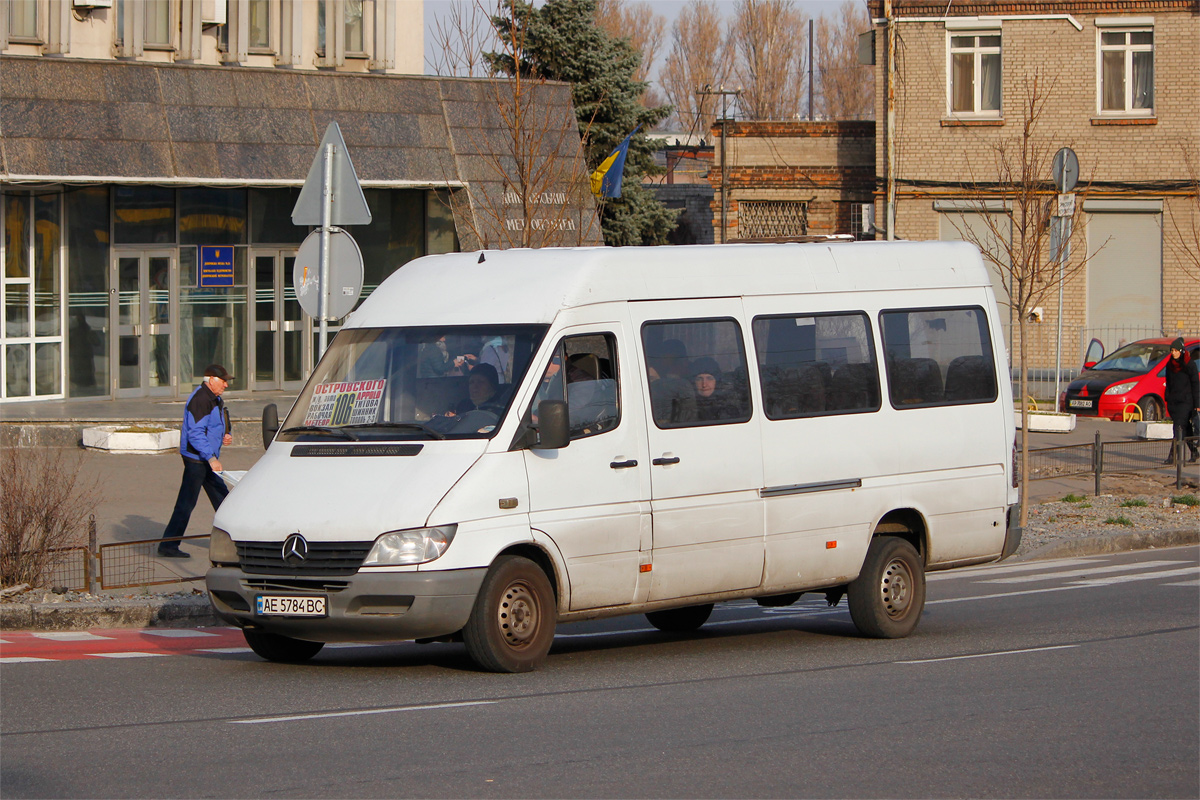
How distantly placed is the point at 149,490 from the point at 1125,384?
18722 millimetres

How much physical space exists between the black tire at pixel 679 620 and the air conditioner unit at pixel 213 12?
60.0 ft

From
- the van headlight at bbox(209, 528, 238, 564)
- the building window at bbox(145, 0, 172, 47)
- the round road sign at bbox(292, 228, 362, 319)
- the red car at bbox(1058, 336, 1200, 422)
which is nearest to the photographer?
the van headlight at bbox(209, 528, 238, 564)

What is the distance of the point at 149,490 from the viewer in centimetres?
1714

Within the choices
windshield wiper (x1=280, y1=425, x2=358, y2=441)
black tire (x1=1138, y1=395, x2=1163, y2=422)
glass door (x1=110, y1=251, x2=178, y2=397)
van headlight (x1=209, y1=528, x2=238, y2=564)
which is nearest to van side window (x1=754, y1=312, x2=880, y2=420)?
windshield wiper (x1=280, y1=425, x2=358, y2=441)

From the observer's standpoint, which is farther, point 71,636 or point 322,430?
point 71,636

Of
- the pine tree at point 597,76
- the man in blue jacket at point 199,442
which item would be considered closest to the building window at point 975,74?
the pine tree at point 597,76

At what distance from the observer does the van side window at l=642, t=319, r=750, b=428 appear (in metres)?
8.91

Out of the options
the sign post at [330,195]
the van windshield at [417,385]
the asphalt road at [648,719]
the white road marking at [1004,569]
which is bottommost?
the white road marking at [1004,569]

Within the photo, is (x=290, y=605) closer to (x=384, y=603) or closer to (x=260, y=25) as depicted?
(x=384, y=603)

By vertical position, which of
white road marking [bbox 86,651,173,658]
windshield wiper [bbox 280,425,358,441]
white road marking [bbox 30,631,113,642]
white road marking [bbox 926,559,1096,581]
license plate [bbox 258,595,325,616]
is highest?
windshield wiper [bbox 280,425,358,441]

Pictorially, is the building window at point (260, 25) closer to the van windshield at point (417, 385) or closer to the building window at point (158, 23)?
the building window at point (158, 23)

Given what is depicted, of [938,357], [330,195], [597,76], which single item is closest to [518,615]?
[938,357]

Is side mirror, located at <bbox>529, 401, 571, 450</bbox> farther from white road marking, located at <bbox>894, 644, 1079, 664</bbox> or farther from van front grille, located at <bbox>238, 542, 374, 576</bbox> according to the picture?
white road marking, located at <bbox>894, 644, 1079, 664</bbox>

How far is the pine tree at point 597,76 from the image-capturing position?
33.8m
